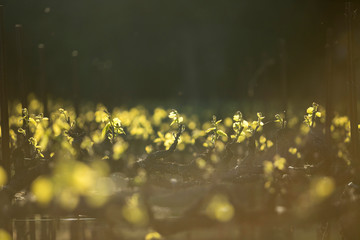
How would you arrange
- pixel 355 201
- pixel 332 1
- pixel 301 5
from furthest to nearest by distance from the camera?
A: pixel 301 5 < pixel 332 1 < pixel 355 201

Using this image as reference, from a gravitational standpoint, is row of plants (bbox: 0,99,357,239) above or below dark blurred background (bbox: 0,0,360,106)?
below

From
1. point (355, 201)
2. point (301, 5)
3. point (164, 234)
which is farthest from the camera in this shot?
point (301, 5)

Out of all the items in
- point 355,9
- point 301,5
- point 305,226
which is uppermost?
point 301,5

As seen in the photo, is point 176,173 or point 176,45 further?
point 176,45

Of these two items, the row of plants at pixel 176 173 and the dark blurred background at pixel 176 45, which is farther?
the dark blurred background at pixel 176 45

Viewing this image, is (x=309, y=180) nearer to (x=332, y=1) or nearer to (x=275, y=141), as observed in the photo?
(x=275, y=141)

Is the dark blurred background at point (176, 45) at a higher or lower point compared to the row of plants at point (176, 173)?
higher

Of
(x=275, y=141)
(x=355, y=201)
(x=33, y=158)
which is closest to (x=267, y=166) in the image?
(x=275, y=141)

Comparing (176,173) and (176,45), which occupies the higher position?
(176,45)
